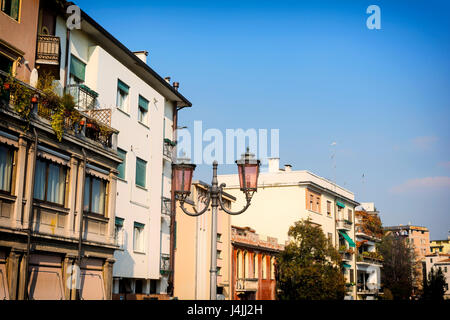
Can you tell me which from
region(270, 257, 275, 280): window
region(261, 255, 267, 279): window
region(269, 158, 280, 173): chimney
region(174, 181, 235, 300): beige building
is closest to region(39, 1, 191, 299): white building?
region(174, 181, 235, 300): beige building

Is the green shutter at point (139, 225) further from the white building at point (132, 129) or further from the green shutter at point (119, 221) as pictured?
the green shutter at point (119, 221)

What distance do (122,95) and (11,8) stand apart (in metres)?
9.26

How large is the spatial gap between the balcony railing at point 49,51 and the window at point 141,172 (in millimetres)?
9112

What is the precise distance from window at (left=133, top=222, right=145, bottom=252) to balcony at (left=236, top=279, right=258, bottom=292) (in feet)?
45.9

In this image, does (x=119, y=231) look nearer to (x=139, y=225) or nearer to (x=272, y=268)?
(x=139, y=225)

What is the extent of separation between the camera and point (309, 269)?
41281 mm

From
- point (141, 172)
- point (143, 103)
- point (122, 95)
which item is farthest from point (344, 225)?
point (122, 95)

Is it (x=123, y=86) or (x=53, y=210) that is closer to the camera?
(x=53, y=210)

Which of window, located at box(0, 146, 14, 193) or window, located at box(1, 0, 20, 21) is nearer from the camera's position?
window, located at box(0, 146, 14, 193)

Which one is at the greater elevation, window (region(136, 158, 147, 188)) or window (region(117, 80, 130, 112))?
window (region(117, 80, 130, 112))

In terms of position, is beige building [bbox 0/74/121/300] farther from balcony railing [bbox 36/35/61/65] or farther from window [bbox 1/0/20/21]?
window [bbox 1/0/20/21]

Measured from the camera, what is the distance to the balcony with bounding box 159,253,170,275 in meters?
29.0
